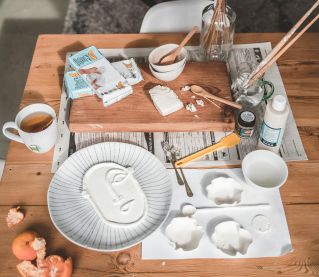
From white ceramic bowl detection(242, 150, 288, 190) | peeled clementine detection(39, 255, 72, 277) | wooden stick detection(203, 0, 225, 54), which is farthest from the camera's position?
wooden stick detection(203, 0, 225, 54)

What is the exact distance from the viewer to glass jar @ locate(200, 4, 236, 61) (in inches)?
45.1

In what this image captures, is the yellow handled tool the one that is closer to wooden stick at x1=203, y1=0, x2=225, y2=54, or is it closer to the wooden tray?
the wooden tray

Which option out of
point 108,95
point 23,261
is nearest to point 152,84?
point 108,95

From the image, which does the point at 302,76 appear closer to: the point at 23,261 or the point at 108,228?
the point at 108,228

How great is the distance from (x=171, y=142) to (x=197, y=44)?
1.26 feet

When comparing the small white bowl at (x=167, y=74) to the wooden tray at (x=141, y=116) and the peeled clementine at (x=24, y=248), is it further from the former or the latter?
the peeled clementine at (x=24, y=248)

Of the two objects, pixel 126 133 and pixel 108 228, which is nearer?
→ pixel 108 228

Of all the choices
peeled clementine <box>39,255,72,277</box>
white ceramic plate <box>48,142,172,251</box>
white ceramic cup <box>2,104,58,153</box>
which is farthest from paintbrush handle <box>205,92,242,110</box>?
peeled clementine <box>39,255,72,277</box>

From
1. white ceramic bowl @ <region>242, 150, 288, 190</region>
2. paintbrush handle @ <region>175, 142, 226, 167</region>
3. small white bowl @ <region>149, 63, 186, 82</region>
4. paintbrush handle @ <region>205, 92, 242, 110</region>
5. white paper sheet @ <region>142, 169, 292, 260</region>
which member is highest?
small white bowl @ <region>149, 63, 186, 82</region>

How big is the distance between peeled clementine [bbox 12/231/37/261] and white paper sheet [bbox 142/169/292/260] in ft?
0.75

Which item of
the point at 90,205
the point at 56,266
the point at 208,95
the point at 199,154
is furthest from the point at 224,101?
the point at 56,266

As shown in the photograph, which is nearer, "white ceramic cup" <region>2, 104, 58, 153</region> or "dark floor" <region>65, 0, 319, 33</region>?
"white ceramic cup" <region>2, 104, 58, 153</region>

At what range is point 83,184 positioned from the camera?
37.4 inches

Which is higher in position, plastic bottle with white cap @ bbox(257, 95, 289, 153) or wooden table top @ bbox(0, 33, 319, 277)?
plastic bottle with white cap @ bbox(257, 95, 289, 153)
